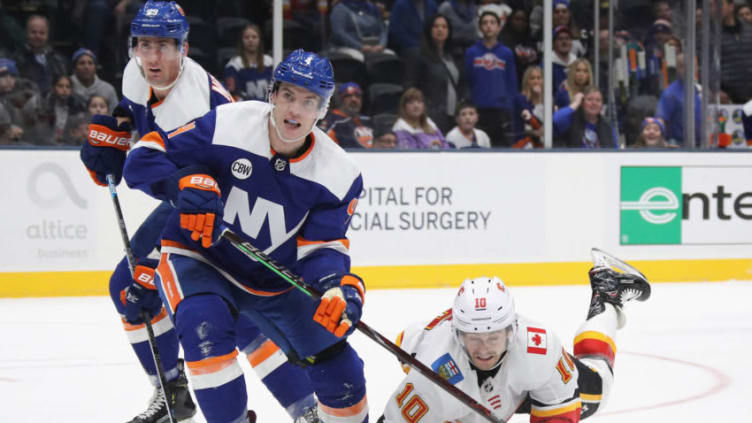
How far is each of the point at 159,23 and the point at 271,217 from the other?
0.73m

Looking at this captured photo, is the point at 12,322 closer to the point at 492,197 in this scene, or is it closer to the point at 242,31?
the point at 242,31

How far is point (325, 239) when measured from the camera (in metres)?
2.62

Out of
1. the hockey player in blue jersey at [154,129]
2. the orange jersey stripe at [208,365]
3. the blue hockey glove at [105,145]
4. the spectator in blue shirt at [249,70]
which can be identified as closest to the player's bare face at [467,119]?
the spectator in blue shirt at [249,70]

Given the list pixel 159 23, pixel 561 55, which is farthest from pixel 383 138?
pixel 159 23

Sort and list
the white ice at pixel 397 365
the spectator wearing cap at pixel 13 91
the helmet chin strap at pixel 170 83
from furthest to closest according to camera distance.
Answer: the spectator wearing cap at pixel 13 91
the white ice at pixel 397 365
the helmet chin strap at pixel 170 83

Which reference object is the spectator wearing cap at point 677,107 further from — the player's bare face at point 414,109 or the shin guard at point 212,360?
the shin guard at point 212,360

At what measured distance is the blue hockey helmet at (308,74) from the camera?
247cm

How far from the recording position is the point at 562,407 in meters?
2.54

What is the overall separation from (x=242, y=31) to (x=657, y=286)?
294 cm

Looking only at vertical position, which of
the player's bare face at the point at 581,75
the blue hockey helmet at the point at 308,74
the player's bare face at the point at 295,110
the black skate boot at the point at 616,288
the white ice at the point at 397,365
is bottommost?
the white ice at the point at 397,365

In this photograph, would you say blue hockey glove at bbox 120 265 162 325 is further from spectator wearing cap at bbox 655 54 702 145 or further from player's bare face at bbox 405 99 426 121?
spectator wearing cap at bbox 655 54 702 145

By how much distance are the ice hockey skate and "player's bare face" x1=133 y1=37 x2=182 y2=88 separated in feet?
5.00

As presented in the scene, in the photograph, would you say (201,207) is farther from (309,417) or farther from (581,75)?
(581,75)

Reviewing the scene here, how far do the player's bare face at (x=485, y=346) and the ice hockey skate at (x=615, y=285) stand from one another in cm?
94
